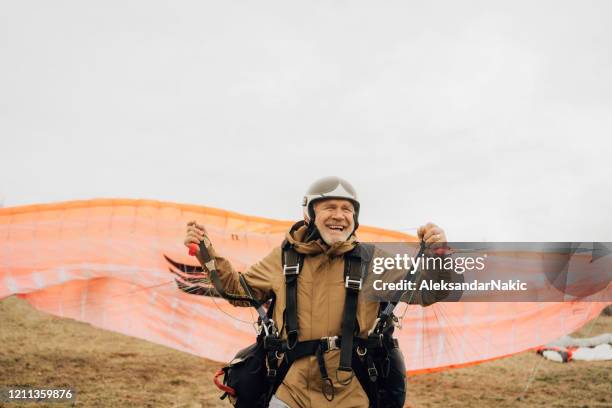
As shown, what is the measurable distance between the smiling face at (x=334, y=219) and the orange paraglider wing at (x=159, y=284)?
4211 mm

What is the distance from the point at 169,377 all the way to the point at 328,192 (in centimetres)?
700

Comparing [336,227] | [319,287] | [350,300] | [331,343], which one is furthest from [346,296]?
[336,227]

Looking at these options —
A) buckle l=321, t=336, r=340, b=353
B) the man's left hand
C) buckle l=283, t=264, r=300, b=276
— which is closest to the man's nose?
buckle l=283, t=264, r=300, b=276

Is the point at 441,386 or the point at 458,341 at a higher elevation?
the point at 458,341

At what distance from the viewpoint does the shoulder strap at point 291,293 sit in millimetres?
3516

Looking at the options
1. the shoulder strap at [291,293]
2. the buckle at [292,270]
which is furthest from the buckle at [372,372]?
the buckle at [292,270]

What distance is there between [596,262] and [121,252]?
6930 millimetres

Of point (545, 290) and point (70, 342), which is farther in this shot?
point (70, 342)

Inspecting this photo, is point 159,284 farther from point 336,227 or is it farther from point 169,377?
point 336,227

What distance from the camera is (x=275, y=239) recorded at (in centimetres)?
833

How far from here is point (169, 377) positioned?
948 centimetres

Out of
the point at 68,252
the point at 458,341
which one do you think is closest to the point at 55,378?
the point at 68,252

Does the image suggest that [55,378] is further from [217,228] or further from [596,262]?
[596,262]

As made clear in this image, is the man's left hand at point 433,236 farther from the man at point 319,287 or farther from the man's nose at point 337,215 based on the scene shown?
the man's nose at point 337,215
